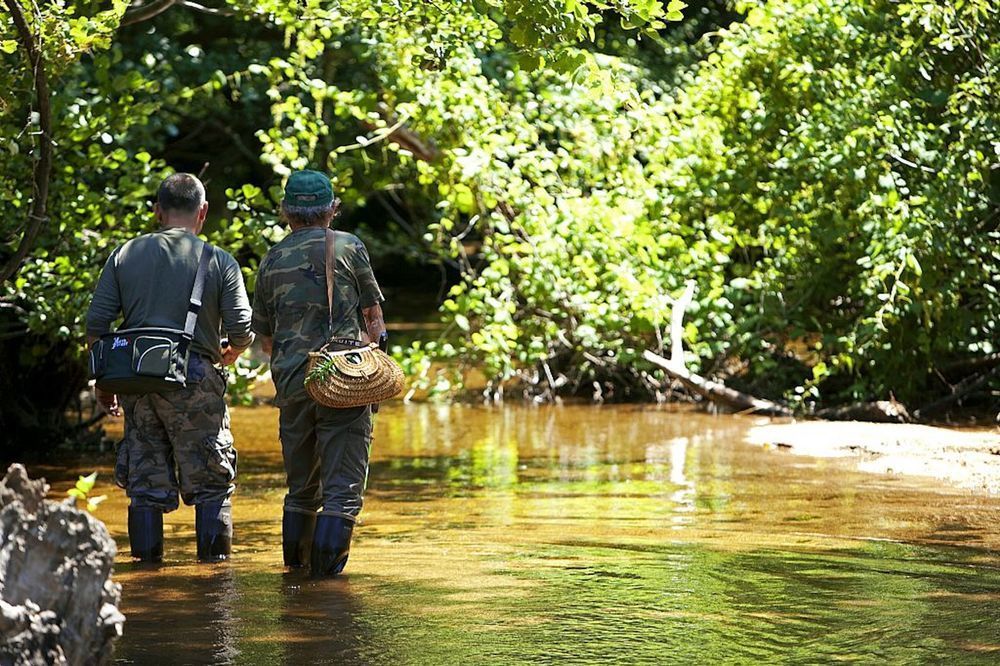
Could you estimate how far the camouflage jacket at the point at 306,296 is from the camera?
6340 mm

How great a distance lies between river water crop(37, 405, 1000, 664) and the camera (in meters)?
4.80

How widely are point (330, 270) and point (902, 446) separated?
5.73 metres

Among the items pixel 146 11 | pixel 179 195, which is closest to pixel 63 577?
pixel 179 195

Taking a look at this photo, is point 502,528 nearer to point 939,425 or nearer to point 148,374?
point 148,374

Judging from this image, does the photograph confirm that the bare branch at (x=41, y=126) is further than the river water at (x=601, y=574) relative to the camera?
Yes

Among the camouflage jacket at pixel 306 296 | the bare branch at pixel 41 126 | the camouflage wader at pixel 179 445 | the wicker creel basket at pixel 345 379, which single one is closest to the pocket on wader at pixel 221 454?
the camouflage wader at pixel 179 445

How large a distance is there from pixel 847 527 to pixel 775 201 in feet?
21.9

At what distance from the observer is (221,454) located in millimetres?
6641

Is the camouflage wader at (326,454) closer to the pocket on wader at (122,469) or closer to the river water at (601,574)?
the river water at (601,574)

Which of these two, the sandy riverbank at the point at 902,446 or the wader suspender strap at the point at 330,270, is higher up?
the wader suspender strap at the point at 330,270

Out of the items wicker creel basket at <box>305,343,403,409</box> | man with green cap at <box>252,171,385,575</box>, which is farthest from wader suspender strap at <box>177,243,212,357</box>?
wicker creel basket at <box>305,343,403,409</box>

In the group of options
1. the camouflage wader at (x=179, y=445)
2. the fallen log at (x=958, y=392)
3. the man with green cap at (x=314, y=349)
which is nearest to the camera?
the man with green cap at (x=314, y=349)

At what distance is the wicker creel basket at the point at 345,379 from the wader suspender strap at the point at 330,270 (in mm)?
169

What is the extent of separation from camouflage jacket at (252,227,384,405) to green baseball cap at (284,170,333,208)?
0.41 ft
